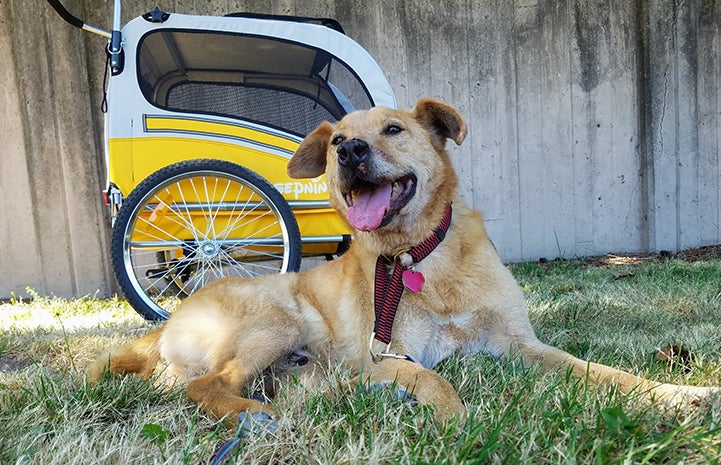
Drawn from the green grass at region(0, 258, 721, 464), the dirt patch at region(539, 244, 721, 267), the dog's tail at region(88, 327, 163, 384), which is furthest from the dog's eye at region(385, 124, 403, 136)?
the dirt patch at region(539, 244, 721, 267)

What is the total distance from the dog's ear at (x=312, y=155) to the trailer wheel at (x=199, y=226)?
2.52 ft

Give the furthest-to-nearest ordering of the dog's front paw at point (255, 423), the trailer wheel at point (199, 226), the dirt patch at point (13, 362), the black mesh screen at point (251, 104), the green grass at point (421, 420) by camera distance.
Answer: the black mesh screen at point (251, 104) < the trailer wheel at point (199, 226) < the dirt patch at point (13, 362) < the dog's front paw at point (255, 423) < the green grass at point (421, 420)

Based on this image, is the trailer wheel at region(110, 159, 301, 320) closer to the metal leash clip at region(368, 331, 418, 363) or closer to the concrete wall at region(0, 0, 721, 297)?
the metal leash clip at region(368, 331, 418, 363)

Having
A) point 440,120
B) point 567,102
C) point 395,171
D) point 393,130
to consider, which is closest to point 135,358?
point 395,171

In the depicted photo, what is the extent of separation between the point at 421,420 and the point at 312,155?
58.6 inches

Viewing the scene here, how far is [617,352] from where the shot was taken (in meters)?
1.83

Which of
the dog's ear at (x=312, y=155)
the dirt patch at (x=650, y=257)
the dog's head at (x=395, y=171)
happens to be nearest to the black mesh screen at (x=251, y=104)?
the dog's ear at (x=312, y=155)

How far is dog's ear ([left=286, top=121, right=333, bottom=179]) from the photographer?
2.35 m

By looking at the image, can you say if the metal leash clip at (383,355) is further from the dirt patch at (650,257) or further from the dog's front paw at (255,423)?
the dirt patch at (650,257)

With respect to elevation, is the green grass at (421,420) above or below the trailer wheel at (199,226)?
below

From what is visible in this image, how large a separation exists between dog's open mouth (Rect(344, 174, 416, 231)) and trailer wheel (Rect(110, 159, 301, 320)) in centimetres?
125

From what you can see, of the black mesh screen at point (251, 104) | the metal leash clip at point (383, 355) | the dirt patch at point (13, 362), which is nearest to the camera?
the metal leash clip at point (383, 355)

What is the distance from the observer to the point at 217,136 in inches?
129

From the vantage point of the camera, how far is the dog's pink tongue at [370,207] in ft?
6.11
